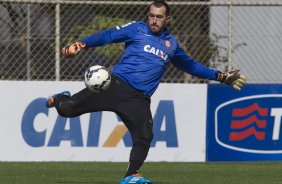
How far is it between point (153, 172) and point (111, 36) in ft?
9.14

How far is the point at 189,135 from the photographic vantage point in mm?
13844

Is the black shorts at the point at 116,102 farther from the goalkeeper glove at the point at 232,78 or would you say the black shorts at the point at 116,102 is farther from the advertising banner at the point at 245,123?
the advertising banner at the point at 245,123

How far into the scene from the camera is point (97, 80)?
30.6 ft

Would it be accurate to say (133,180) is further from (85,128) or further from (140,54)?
(85,128)

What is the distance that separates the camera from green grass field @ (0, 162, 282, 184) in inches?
408

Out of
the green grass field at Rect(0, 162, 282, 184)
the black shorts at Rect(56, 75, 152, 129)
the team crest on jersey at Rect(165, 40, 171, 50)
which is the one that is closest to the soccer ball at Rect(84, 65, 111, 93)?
the black shorts at Rect(56, 75, 152, 129)

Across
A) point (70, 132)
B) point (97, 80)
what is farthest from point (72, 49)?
point (70, 132)

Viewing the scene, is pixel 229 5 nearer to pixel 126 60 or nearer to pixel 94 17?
pixel 94 17

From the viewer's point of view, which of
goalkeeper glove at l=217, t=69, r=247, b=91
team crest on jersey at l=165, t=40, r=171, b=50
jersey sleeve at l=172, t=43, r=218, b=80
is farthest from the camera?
goalkeeper glove at l=217, t=69, r=247, b=91

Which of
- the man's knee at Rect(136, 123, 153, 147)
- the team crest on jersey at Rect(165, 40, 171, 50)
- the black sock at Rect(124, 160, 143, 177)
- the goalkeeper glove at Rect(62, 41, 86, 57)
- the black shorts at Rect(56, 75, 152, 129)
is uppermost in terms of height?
the team crest on jersey at Rect(165, 40, 171, 50)

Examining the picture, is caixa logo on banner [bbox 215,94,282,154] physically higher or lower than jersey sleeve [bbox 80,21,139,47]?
lower

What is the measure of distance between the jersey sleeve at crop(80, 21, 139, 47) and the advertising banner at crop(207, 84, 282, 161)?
177 inches

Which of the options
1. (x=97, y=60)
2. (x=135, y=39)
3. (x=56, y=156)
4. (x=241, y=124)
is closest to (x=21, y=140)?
(x=56, y=156)

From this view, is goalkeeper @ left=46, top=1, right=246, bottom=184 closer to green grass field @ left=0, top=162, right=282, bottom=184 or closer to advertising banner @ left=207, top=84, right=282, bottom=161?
green grass field @ left=0, top=162, right=282, bottom=184
